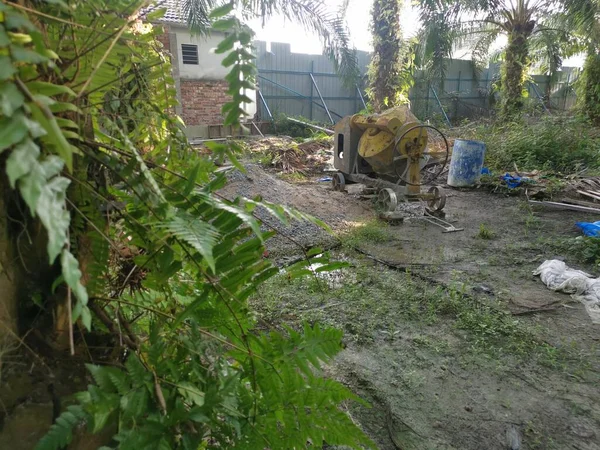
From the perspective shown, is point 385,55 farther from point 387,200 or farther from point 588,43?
point 588,43

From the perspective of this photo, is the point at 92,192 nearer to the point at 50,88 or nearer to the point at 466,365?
the point at 50,88

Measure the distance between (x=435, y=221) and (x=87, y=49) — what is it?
21.1 feet

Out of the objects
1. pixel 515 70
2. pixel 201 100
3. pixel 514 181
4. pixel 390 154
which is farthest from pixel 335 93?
pixel 390 154

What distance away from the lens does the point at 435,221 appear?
6.77 m

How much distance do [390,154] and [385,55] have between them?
16.8 feet

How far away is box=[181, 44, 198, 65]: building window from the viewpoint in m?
14.8

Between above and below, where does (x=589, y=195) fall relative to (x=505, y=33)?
below

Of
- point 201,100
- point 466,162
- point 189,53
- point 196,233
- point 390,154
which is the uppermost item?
point 189,53

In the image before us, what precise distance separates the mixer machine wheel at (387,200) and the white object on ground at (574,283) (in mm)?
2515

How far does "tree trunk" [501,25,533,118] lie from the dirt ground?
8217 millimetres

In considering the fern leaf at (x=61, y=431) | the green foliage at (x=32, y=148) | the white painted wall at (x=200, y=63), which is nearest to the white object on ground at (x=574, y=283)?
the fern leaf at (x=61, y=431)

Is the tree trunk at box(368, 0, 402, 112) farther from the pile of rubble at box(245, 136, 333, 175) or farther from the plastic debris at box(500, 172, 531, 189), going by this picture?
the plastic debris at box(500, 172, 531, 189)

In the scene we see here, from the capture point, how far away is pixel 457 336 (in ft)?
11.3

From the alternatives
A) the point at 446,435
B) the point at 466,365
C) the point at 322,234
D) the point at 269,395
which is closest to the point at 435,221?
the point at 322,234
